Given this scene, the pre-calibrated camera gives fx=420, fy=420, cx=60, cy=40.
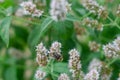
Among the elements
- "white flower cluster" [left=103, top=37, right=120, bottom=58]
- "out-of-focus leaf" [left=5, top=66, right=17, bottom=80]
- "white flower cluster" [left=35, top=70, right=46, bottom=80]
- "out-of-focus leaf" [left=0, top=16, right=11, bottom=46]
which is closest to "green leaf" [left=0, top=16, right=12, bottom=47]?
"out-of-focus leaf" [left=0, top=16, right=11, bottom=46]

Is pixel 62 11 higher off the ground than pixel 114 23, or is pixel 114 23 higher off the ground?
pixel 62 11

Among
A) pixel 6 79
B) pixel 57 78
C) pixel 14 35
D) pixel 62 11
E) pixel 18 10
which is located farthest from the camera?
pixel 14 35

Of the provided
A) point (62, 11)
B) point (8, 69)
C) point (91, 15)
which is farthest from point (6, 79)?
point (62, 11)

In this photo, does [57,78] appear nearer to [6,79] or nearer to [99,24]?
[99,24]

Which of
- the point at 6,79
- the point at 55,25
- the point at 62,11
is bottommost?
the point at 6,79

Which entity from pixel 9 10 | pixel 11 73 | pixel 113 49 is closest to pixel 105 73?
pixel 113 49

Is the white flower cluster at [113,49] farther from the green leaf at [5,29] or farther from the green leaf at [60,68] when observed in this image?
the green leaf at [5,29]
